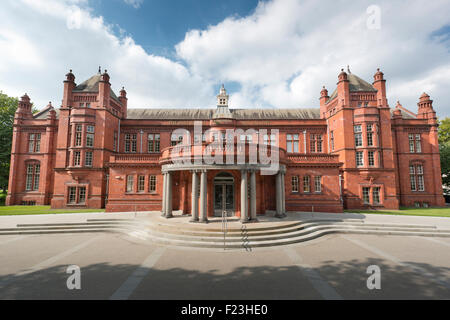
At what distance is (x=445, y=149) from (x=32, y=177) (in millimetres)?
65641

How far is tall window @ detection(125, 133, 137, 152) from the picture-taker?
1162 inches

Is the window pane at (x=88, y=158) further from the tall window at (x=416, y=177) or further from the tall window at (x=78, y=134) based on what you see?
the tall window at (x=416, y=177)

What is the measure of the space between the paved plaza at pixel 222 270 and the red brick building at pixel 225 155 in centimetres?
476

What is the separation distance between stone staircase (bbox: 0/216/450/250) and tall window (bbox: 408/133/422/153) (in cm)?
2193

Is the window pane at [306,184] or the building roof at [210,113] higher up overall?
the building roof at [210,113]

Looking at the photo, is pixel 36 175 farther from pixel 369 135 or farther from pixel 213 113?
pixel 369 135

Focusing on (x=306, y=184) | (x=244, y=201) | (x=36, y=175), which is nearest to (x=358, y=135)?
(x=306, y=184)

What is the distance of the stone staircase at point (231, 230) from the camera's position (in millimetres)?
11188

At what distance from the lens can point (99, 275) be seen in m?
7.38

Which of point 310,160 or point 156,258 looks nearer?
point 156,258
